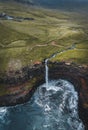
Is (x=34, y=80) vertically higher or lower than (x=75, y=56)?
lower

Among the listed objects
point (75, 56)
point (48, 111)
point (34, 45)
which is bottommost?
point (34, 45)

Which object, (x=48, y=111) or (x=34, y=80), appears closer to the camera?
(x=48, y=111)

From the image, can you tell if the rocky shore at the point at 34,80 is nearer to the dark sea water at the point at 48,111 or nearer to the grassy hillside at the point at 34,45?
the dark sea water at the point at 48,111

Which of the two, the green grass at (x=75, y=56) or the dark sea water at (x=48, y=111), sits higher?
the green grass at (x=75, y=56)

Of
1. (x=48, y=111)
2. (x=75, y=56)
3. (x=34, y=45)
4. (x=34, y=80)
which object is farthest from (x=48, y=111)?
(x=34, y=45)

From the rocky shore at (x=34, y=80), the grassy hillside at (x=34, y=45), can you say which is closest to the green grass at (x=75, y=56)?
the grassy hillside at (x=34, y=45)

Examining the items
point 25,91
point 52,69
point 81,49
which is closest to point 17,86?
point 25,91

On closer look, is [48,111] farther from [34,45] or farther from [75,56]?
[34,45]
